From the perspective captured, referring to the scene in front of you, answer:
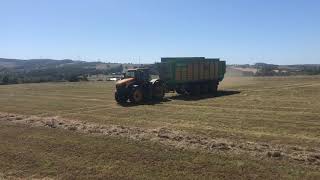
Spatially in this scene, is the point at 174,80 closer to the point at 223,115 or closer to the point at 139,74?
the point at 139,74

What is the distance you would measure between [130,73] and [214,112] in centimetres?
886

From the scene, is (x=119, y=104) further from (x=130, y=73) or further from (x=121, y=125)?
(x=121, y=125)

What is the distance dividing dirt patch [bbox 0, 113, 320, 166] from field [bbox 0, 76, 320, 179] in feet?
0.09

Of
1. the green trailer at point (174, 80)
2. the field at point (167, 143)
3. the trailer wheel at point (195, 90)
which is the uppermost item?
the green trailer at point (174, 80)

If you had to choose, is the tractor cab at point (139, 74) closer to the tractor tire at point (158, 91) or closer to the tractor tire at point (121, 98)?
the tractor tire at point (158, 91)

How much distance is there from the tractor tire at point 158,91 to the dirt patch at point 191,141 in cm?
1015

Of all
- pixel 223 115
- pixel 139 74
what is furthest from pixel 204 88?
pixel 223 115

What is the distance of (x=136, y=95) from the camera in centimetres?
3061

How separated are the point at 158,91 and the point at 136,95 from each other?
189 cm

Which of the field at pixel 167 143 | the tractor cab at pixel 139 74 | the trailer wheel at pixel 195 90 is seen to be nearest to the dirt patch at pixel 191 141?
the field at pixel 167 143

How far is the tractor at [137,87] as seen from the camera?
30.7m

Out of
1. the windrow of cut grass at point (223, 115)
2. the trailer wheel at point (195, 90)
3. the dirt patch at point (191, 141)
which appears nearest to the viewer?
the dirt patch at point (191, 141)

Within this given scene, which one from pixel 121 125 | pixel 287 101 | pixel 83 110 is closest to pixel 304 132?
pixel 121 125

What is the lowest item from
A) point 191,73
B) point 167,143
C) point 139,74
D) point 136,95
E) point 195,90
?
point 167,143
